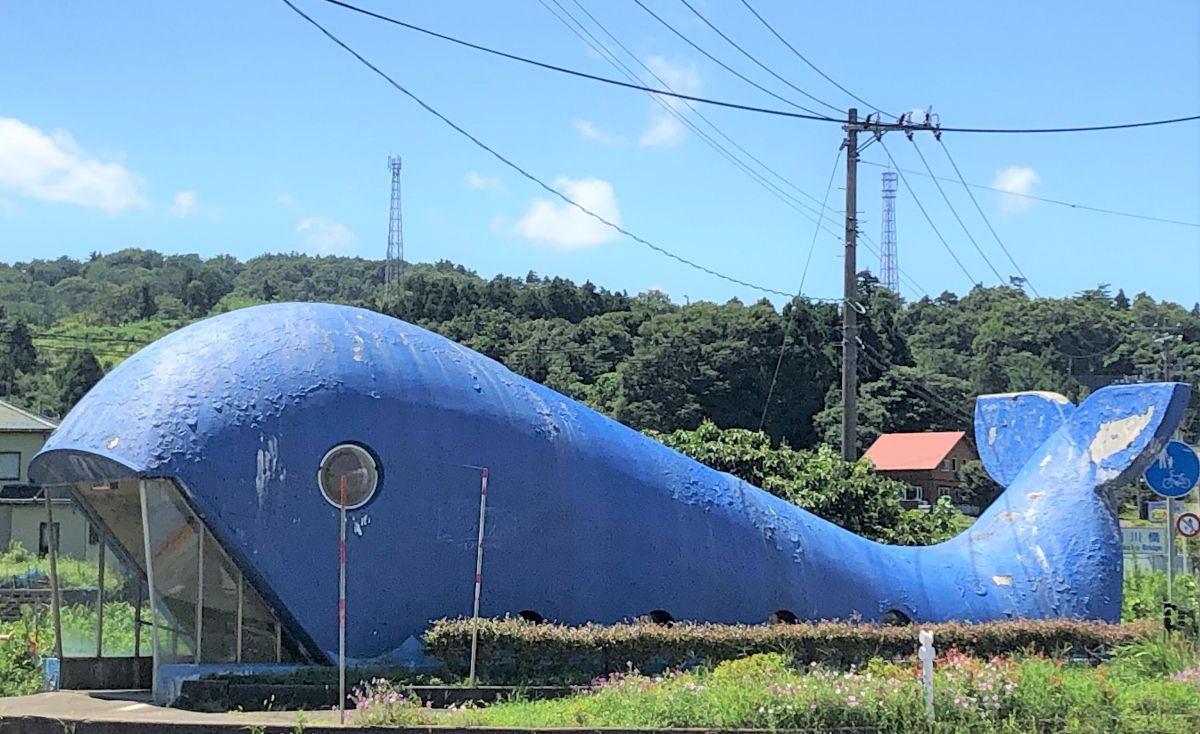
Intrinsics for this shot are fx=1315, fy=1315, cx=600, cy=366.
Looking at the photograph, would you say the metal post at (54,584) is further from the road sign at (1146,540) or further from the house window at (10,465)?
the house window at (10,465)

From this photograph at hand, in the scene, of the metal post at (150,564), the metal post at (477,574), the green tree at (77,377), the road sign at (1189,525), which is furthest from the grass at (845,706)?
the green tree at (77,377)

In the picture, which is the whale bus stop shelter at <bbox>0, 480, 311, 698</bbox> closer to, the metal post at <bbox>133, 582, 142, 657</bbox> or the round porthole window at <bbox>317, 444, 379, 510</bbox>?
the metal post at <bbox>133, 582, 142, 657</bbox>

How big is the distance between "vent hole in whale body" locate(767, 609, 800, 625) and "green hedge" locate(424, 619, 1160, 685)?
3.23ft

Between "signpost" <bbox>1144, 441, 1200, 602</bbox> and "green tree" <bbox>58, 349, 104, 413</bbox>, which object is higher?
"green tree" <bbox>58, 349, 104, 413</bbox>

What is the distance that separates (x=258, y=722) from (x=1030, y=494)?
40.5ft

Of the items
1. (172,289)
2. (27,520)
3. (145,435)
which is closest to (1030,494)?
(145,435)

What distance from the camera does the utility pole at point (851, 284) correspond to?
81.5 ft

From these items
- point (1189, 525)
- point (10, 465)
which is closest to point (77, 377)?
point (10, 465)

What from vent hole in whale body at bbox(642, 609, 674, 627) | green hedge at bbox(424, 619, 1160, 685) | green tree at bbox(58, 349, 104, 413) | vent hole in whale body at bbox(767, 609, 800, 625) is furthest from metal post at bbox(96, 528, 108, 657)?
green tree at bbox(58, 349, 104, 413)

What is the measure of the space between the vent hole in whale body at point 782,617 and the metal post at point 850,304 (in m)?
9.30

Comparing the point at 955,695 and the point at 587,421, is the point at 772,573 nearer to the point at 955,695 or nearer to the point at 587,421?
the point at 587,421

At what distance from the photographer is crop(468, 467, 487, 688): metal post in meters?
12.6

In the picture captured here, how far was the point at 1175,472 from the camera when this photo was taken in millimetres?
16062

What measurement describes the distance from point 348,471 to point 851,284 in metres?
14.9
